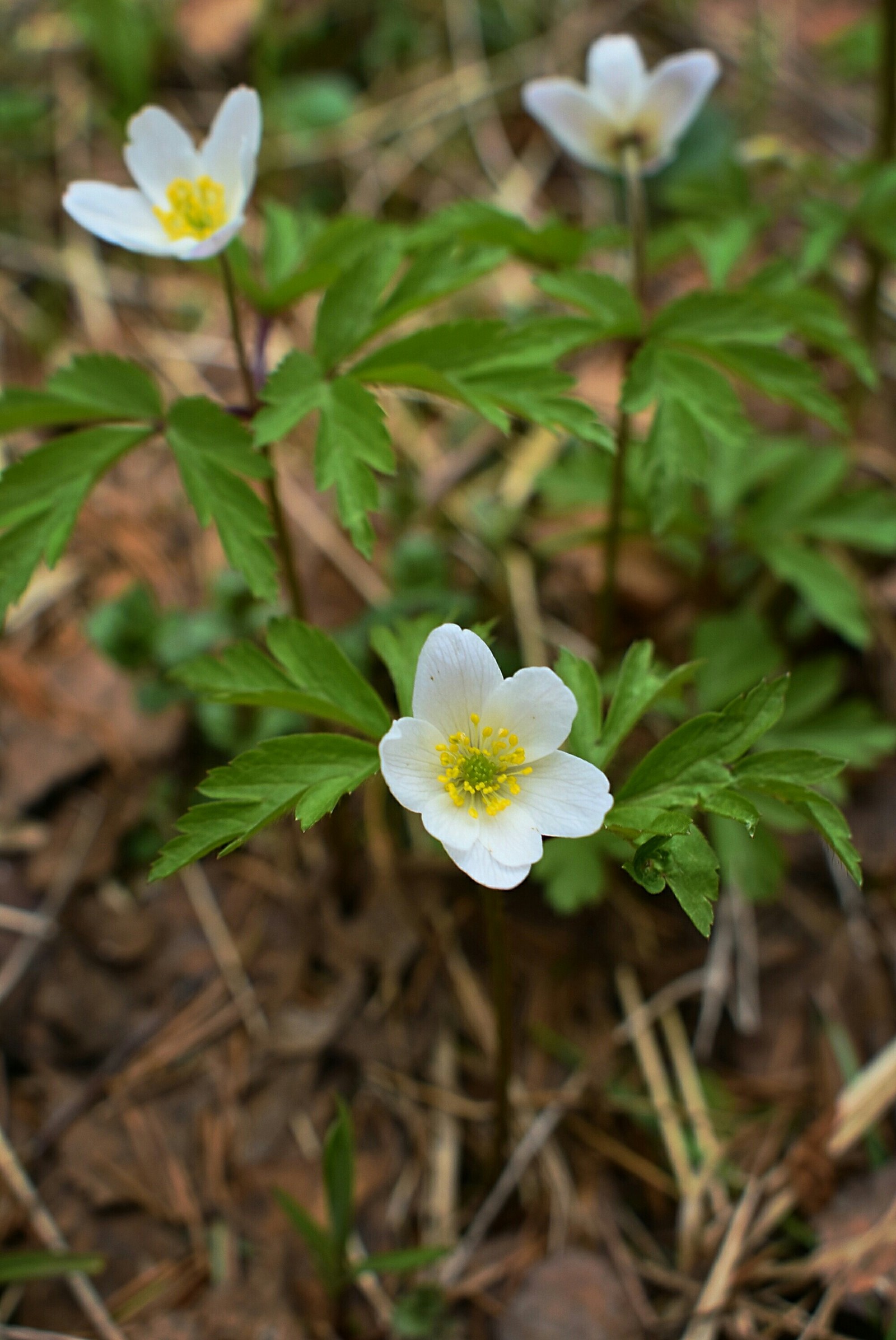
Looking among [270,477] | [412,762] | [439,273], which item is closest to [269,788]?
[412,762]

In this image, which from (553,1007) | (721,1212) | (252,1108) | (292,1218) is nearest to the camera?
(292,1218)

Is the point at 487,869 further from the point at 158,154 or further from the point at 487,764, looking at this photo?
the point at 158,154

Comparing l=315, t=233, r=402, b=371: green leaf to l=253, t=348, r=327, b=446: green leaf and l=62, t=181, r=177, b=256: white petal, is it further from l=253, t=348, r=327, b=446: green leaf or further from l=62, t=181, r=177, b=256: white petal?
l=62, t=181, r=177, b=256: white petal

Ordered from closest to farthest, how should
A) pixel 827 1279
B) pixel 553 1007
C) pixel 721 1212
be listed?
pixel 827 1279
pixel 721 1212
pixel 553 1007

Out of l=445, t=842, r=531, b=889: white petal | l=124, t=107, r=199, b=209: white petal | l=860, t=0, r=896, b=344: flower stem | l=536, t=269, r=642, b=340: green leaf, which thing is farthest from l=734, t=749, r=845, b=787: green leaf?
l=860, t=0, r=896, b=344: flower stem

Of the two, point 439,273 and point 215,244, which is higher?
point 215,244

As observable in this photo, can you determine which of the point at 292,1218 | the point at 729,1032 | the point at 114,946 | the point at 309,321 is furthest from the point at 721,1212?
the point at 309,321

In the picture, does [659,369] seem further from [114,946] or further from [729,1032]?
[114,946]

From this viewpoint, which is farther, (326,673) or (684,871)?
(326,673)
